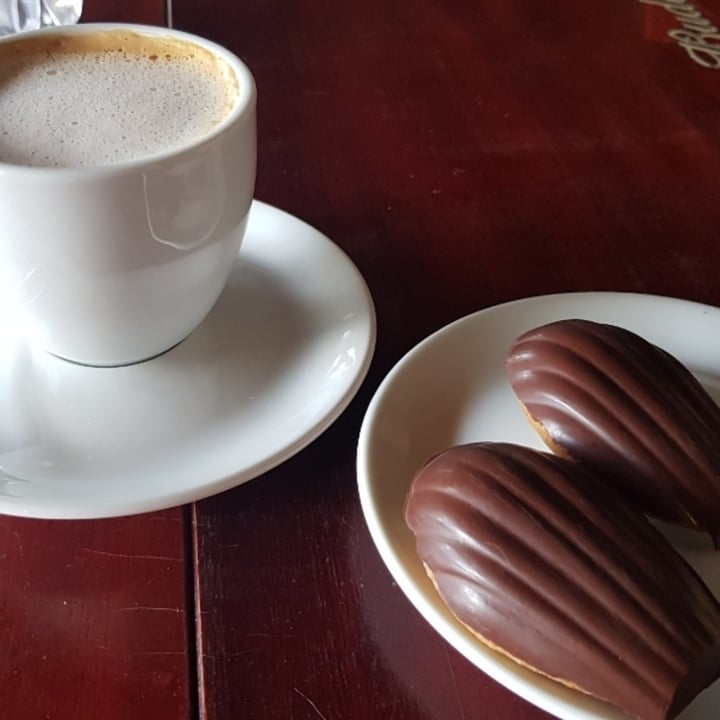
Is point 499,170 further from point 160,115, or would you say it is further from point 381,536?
point 381,536

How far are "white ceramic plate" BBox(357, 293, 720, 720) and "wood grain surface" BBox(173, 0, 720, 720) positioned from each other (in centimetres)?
4

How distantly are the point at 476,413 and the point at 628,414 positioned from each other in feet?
0.33

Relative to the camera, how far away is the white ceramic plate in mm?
365

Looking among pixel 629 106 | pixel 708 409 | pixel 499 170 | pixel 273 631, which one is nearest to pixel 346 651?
pixel 273 631

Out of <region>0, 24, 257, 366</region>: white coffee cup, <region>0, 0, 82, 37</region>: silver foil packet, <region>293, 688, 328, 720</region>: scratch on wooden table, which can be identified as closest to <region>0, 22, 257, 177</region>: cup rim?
<region>0, 24, 257, 366</region>: white coffee cup

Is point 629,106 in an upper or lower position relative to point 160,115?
lower

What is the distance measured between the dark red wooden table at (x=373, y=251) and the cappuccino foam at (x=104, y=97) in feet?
0.59

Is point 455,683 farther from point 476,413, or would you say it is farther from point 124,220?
point 124,220

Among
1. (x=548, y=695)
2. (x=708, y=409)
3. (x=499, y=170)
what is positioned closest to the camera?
(x=548, y=695)

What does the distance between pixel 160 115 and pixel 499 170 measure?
355 mm

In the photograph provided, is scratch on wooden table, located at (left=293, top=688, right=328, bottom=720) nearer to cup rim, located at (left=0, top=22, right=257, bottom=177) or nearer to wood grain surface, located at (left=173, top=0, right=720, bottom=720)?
wood grain surface, located at (left=173, top=0, right=720, bottom=720)

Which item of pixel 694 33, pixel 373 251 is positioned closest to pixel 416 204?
pixel 373 251

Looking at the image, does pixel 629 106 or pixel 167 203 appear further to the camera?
pixel 629 106

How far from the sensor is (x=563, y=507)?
1.22 feet
